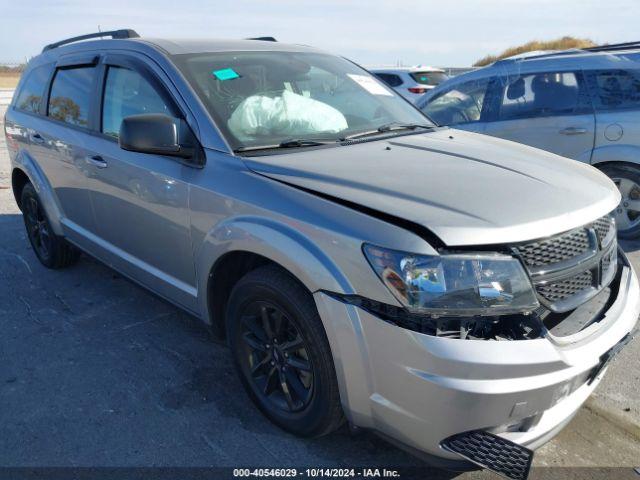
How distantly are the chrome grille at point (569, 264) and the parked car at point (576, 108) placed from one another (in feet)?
8.68

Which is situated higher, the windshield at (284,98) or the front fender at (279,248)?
the windshield at (284,98)

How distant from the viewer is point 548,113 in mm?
5461

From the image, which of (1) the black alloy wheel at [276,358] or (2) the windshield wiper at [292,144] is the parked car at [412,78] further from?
(1) the black alloy wheel at [276,358]

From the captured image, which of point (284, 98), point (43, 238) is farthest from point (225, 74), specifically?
point (43, 238)

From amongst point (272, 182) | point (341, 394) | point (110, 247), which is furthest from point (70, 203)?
point (341, 394)

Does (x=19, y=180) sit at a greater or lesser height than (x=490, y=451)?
greater

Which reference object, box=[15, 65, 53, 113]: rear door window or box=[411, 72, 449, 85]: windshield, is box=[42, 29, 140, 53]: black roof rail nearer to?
box=[15, 65, 53, 113]: rear door window

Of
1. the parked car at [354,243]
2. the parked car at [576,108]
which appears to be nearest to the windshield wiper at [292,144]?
the parked car at [354,243]

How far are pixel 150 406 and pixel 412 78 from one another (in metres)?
12.3

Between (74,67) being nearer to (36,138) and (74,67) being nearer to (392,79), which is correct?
(36,138)

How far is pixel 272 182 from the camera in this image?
2.48 meters

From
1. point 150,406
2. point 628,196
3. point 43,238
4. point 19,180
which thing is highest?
point 19,180

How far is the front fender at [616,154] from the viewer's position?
5.08 metres

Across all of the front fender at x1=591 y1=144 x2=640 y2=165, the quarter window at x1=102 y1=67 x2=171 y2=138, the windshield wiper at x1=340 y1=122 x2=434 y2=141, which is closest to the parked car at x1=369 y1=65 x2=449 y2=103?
the front fender at x1=591 y1=144 x2=640 y2=165
